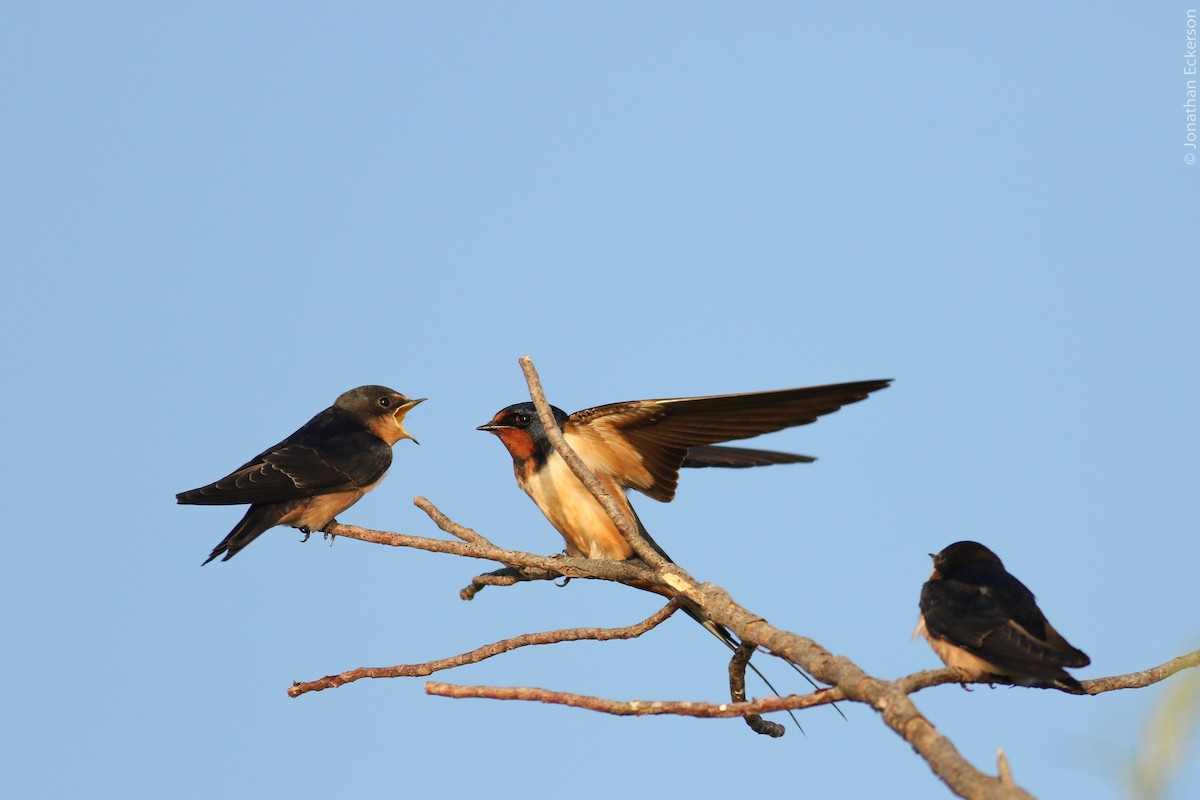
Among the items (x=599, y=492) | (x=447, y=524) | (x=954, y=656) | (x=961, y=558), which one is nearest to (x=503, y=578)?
(x=447, y=524)

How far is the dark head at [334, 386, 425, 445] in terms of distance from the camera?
6109 millimetres

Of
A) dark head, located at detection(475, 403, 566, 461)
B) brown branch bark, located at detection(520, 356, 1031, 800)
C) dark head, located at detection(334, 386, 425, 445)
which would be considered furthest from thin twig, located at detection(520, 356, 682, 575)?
dark head, located at detection(334, 386, 425, 445)

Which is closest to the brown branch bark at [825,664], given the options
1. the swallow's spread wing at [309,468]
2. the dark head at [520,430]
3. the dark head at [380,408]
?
the dark head at [520,430]

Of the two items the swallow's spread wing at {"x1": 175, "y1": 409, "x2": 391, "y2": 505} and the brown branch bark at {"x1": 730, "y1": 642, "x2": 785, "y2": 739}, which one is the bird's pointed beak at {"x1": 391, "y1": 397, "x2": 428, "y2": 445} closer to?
the swallow's spread wing at {"x1": 175, "y1": 409, "x2": 391, "y2": 505}

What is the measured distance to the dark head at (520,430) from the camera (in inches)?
→ 193

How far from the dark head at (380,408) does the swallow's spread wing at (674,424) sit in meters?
1.76

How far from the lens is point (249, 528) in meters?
5.05

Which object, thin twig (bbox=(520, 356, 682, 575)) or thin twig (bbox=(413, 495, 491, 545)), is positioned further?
thin twig (bbox=(413, 495, 491, 545))

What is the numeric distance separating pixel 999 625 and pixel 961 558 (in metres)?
0.72

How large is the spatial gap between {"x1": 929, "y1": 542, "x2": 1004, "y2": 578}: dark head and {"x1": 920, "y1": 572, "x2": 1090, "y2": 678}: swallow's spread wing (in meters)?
0.13

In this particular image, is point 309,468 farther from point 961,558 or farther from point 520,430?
point 961,558

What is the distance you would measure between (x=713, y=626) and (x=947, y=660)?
76 cm

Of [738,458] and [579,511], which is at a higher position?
[738,458]

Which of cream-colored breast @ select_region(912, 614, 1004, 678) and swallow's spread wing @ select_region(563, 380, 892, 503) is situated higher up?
swallow's spread wing @ select_region(563, 380, 892, 503)
